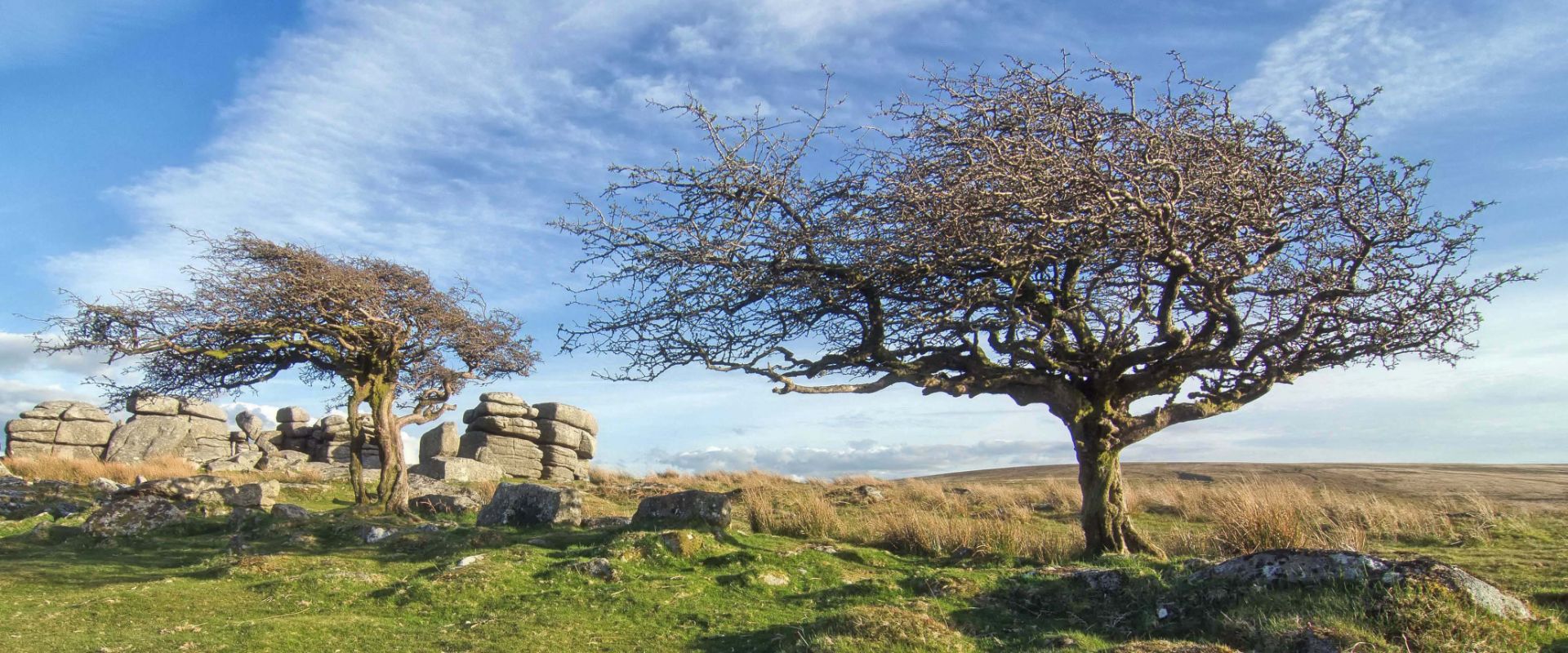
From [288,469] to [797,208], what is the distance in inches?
1022

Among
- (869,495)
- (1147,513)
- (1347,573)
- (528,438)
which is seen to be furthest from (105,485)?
(1347,573)

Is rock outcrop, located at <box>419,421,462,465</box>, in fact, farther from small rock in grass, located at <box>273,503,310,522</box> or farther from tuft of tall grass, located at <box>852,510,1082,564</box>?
tuft of tall grass, located at <box>852,510,1082,564</box>

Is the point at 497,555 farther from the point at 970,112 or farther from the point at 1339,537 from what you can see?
the point at 1339,537

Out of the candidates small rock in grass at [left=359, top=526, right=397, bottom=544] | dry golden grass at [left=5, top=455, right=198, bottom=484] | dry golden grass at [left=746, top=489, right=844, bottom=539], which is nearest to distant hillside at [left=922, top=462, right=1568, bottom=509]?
dry golden grass at [left=746, top=489, right=844, bottom=539]

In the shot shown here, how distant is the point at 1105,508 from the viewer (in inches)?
521

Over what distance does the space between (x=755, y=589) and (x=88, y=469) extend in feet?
93.0

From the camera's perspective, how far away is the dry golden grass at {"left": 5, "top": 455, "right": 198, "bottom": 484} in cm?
2802

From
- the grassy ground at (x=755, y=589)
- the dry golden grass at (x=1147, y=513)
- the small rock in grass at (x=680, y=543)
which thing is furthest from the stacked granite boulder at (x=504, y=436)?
the small rock in grass at (x=680, y=543)

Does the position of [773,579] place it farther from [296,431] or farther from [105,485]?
[296,431]

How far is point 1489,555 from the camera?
12570 mm

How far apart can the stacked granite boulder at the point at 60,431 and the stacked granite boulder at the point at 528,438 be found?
1513 centimetres

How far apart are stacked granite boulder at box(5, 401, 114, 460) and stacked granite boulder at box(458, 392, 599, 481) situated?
15128 mm

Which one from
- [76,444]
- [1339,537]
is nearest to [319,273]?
[1339,537]

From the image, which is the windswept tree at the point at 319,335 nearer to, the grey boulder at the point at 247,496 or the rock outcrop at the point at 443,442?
the grey boulder at the point at 247,496
